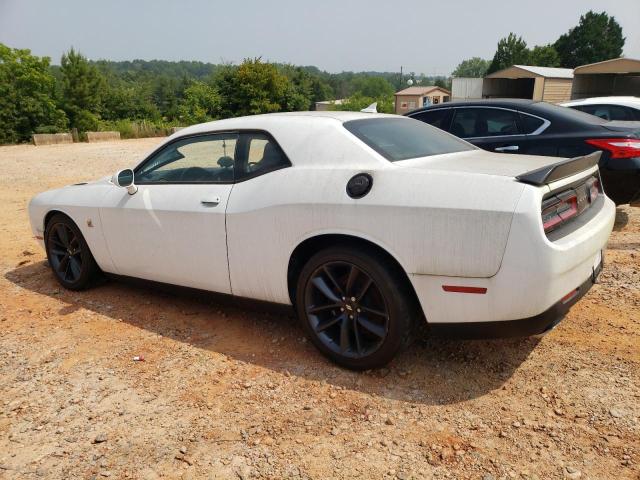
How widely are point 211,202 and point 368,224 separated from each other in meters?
1.27

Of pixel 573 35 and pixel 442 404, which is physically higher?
pixel 573 35

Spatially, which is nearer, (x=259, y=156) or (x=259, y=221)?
(x=259, y=221)

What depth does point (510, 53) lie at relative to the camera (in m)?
75.5

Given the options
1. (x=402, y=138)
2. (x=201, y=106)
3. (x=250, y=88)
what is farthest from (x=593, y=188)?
(x=201, y=106)

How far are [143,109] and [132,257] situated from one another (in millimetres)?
64308

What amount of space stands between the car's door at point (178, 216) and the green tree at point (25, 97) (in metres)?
32.7

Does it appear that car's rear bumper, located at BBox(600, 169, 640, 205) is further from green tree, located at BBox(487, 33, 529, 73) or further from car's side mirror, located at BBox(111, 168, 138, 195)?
green tree, located at BBox(487, 33, 529, 73)

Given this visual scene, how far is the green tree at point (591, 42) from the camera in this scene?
72875 mm

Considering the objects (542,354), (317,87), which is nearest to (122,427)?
(542,354)

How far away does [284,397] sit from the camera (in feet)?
9.36

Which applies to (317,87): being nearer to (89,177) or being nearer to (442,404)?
(89,177)

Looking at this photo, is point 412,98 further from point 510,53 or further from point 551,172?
point 551,172

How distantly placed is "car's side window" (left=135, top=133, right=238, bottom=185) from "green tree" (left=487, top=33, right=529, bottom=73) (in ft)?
266

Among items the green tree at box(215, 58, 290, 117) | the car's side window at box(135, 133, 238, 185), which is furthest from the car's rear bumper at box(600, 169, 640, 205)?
the green tree at box(215, 58, 290, 117)
